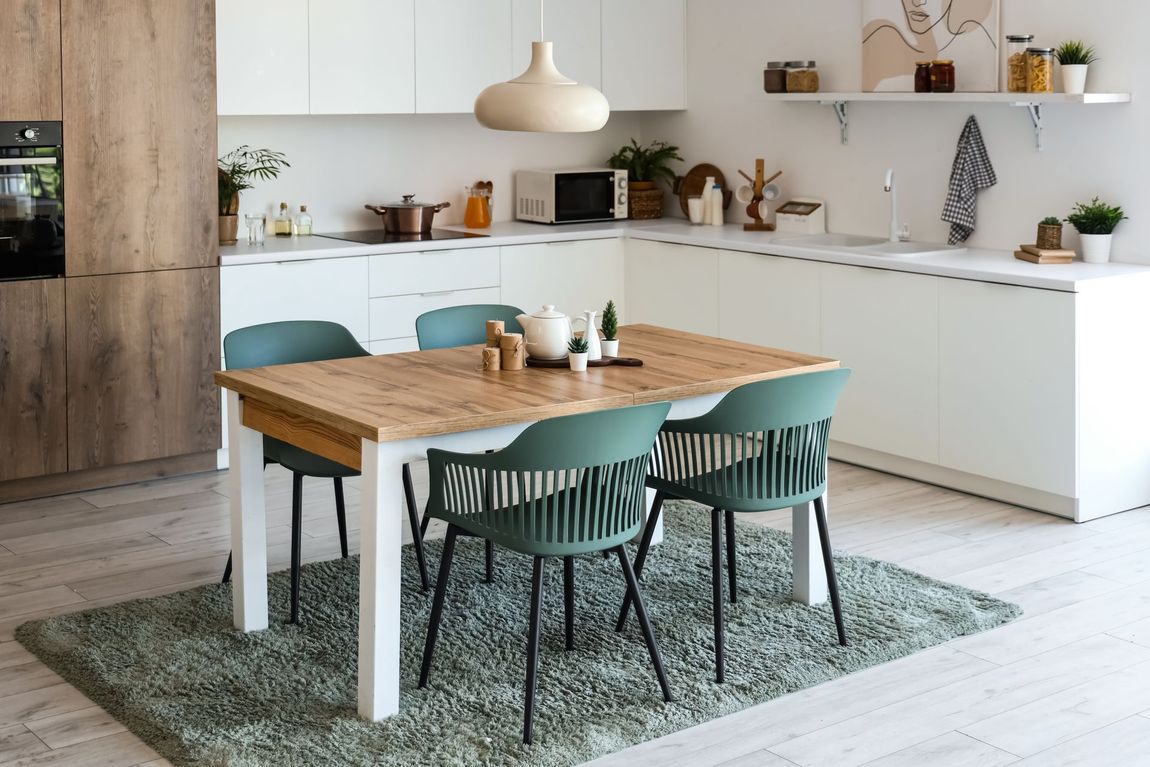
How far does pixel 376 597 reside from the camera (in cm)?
330

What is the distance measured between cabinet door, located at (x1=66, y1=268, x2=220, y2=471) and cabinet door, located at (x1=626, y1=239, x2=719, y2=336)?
210cm

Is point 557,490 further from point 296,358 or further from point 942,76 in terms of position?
point 942,76

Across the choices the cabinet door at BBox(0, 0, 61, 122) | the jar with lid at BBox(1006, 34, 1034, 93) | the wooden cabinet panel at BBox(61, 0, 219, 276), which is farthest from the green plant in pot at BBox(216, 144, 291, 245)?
the jar with lid at BBox(1006, 34, 1034, 93)

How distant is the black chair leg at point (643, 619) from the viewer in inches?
134

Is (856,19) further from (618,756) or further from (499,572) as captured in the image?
(618,756)

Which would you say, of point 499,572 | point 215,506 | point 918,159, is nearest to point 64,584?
point 215,506

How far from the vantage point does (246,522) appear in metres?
3.87

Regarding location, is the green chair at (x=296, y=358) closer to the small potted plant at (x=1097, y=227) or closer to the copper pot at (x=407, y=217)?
the copper pot at (x=407, y=217)

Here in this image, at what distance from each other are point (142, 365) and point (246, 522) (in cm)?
175

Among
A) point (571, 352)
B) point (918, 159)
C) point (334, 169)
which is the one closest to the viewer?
point (571, 352)

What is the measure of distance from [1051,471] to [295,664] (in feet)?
9.21

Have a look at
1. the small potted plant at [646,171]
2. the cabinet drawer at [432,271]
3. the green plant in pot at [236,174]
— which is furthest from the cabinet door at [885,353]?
the green plant in pot at [236,174]

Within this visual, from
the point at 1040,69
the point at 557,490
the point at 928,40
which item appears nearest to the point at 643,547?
the point at 557,490

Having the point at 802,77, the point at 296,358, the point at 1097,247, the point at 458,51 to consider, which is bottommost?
the point at 296,358
